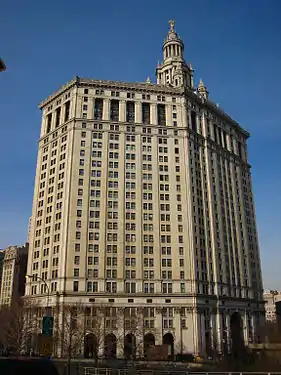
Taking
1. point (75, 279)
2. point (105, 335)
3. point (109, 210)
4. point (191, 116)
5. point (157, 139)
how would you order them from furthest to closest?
point (191, 116)
point (157, 139)
point (109, 210)
point (75, 279)
point (105, 335)

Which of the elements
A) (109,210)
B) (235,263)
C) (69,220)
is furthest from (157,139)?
(235,263)

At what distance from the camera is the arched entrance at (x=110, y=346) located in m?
86.9

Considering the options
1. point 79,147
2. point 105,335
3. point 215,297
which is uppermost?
point 79,147

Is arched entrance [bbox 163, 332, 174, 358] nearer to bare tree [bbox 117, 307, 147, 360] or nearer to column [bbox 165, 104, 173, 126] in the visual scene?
bare tree [bbox 117, 307, 147, 360]

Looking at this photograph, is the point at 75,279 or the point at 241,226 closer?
the point at 75,279

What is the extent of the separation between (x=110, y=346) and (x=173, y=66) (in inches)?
3838

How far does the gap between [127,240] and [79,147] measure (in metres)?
29.4

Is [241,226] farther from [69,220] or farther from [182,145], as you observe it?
[69,220]

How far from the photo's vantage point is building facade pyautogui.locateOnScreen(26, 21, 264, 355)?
96.0m

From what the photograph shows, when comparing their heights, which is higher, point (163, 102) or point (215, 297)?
point (163, 102)

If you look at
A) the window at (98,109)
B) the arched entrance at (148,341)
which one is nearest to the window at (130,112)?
the window at (98,109)

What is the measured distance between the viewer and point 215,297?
102625mm

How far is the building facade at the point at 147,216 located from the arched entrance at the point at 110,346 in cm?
805

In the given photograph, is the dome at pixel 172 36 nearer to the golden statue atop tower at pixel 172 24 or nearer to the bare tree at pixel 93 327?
the golden statue atop tower at pixel 172 24
